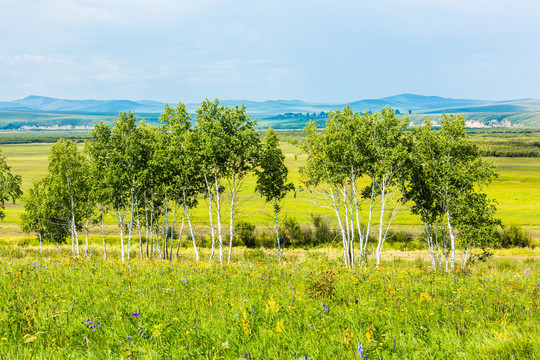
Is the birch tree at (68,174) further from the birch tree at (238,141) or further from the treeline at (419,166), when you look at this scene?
the treeline at (419,166)

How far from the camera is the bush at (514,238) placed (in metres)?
62.6

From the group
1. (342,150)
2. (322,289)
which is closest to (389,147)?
(342,150)

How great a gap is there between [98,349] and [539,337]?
224 inches

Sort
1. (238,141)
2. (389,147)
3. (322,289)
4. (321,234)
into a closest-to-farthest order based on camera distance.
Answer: (322,289)
(389,147)
(238,141)
(321,234)

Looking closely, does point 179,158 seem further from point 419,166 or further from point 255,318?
point 255,318

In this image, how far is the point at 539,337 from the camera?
4535mm

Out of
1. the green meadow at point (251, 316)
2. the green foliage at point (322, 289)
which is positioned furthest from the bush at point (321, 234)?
the green foliage at point (322, 289)

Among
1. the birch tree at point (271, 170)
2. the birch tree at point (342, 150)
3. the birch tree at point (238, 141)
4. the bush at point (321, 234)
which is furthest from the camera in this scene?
the bush at point (321, 234)

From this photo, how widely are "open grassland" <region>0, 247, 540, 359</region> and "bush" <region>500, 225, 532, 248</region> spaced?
2539 inches

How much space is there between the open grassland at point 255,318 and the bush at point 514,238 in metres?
64.5

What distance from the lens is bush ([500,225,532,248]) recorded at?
205 ft

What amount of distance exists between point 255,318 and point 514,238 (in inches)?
2795

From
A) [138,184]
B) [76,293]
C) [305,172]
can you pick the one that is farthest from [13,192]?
[76,293]

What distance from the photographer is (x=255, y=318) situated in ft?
19.6
